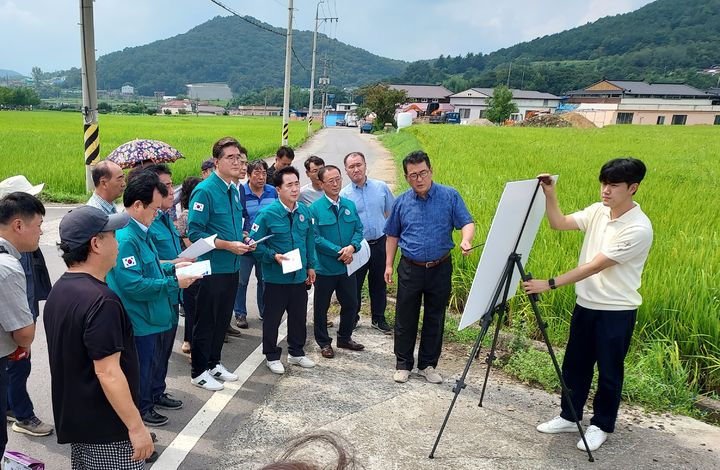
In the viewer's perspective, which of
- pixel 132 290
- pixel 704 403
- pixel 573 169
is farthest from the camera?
pixel 573 169

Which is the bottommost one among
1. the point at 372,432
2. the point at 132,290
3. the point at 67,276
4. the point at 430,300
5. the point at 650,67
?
the point at 372,432

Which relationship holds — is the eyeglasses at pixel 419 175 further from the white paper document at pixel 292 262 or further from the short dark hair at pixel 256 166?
the short dark hair at pixel 256 166

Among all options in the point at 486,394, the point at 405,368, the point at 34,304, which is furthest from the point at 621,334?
the point at 34,304

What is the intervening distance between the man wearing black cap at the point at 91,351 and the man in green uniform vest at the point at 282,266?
78.0 inches

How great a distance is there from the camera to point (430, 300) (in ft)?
12.9

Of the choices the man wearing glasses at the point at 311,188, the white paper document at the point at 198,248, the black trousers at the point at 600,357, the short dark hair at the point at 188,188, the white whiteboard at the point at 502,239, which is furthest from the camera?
the man wearing glasses at the point at 311,188

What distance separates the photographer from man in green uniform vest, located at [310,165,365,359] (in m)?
4.25

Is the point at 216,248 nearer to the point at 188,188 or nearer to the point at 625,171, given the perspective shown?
the point at 188,188

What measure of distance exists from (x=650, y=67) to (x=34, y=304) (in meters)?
139

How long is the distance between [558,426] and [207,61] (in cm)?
15591

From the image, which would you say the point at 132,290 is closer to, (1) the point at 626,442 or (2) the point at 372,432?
(2) the point at 372,432

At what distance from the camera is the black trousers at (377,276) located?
4.99 metres

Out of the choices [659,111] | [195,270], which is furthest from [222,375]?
[659,111]

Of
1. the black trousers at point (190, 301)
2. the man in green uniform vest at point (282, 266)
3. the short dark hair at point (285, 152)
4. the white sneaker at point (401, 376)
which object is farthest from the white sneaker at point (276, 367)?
the short dark hair at point (285, 152)
